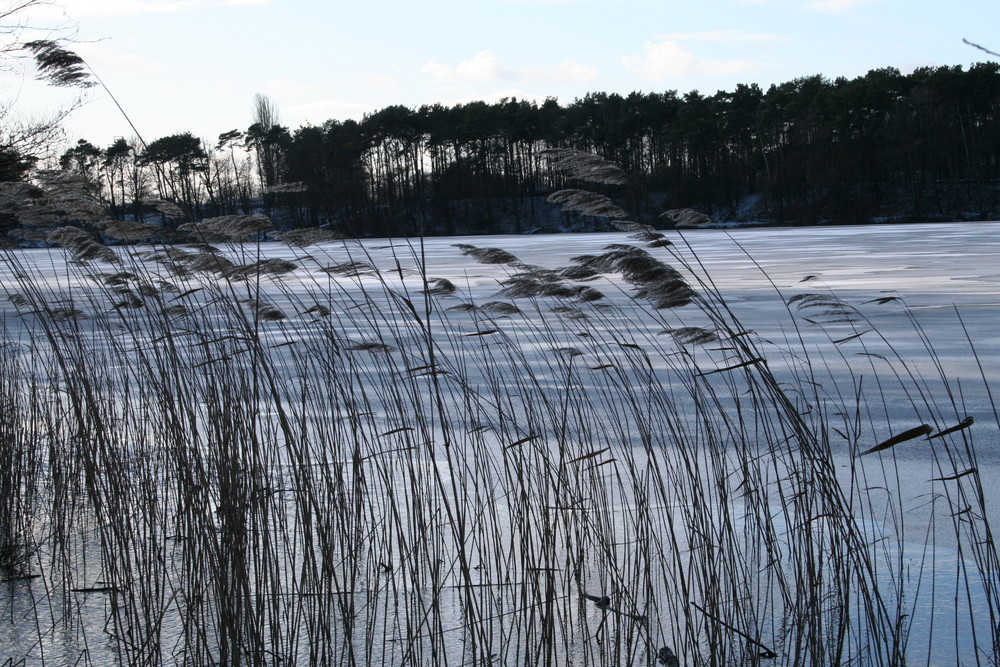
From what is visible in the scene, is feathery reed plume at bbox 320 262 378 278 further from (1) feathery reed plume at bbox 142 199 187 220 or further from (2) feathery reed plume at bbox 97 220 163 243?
(2) feathery reed plume at bbox 97 220 163 243

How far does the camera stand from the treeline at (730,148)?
156 ft

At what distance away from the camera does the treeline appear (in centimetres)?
4769

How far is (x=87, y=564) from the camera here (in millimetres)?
3320

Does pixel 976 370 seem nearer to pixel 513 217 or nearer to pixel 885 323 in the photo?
pixel 885 323

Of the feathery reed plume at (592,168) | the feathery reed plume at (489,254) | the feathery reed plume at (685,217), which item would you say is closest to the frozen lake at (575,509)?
the feathery reed plume at (685,217)

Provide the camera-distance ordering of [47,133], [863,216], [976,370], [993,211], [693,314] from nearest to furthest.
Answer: [976,370], [693,314], [47,133], [993,211], [863,216]

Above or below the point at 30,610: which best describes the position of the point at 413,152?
above

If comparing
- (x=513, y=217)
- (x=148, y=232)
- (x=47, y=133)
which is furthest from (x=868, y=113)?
(x=148, y=232)

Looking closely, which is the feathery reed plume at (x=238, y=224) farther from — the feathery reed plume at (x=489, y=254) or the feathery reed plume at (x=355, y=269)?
the feathery reed plume at (x=489, y=254)

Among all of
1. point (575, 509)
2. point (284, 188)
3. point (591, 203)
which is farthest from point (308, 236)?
point (575, 509)

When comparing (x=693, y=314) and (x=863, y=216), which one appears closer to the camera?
(x=693, y=314)

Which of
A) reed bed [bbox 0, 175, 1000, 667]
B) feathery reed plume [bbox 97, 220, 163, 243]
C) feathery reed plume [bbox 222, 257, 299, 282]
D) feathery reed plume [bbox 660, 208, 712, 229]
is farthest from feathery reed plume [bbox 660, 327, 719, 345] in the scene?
feathery reed plume [bbox 97, 220, 163, 243]

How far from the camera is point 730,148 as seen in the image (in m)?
55.8

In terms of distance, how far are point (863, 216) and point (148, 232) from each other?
5153cm
